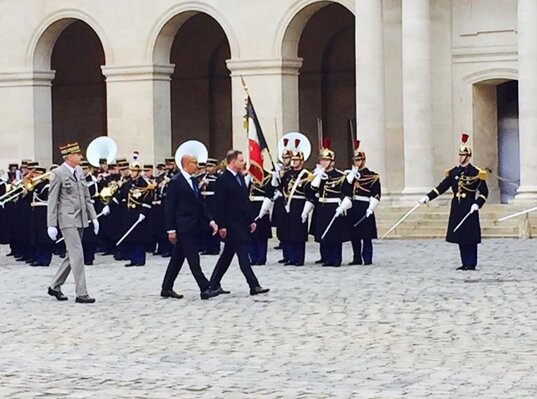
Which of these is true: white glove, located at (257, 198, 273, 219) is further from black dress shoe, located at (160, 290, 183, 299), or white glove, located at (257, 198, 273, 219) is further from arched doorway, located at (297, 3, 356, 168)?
arched doorway, located at (297, 3, 356, 168)

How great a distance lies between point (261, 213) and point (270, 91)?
9791 millimetres

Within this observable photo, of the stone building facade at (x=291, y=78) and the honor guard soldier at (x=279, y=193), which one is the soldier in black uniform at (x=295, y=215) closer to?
the honor guard soldier at (x=279, y=193)

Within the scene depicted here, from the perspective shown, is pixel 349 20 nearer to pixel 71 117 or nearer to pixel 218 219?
pixel 71 117

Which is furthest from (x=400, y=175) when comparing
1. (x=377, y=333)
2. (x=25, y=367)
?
(x=25, y=367)

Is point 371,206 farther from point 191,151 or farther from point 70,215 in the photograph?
point 70,215

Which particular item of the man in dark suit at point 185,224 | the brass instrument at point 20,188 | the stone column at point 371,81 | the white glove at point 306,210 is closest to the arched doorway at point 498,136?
the stone column at point 371,81

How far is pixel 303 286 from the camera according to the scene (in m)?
19.2

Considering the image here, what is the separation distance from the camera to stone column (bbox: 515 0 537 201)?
28.8 m

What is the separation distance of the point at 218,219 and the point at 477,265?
5.07 m

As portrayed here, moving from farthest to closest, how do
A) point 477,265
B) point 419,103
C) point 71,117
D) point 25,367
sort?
1. point 71,117
2. point 419,103
3. point 477,265
4. point 25,367

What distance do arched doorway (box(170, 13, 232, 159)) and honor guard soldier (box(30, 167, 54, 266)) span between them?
51.6ft

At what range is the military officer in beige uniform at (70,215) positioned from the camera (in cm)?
1752

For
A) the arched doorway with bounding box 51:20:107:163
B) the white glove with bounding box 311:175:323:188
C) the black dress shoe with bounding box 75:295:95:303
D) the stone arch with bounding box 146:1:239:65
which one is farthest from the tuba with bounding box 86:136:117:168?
the arched doorway with bounding box 51:20:107:163

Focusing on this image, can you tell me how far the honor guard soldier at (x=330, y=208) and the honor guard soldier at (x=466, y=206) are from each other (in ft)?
5.05
